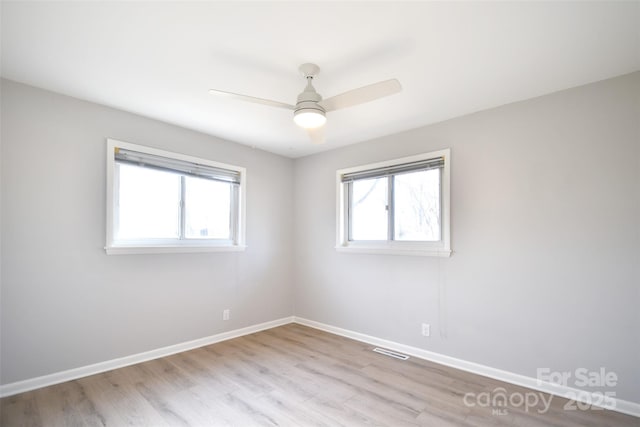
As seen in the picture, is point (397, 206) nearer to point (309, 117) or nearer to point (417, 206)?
point (417, 206)

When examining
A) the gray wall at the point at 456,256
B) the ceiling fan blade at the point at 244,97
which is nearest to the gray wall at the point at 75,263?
the gray wall at the point at 456,256

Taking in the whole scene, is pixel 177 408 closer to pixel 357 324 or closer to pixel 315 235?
pixel 357 324

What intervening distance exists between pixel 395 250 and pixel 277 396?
6.03 ft

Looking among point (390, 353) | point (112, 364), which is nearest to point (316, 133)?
point (390, 353)

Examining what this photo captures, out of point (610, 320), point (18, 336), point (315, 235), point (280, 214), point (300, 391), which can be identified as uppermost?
point (280, 214)

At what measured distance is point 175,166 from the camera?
334 centimetres

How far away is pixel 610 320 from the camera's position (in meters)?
2.25

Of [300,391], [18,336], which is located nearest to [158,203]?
[18,336]

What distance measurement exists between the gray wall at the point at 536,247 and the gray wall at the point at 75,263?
223 cm

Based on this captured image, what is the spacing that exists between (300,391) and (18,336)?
219 cm

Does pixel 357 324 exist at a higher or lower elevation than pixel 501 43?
lower

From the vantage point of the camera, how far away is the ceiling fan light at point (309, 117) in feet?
6.70

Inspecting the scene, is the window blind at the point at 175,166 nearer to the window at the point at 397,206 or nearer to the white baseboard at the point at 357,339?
the window at the point at 397,206

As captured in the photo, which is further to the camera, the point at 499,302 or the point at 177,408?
the point at 499,302
